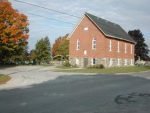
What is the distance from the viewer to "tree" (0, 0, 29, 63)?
55.8 m

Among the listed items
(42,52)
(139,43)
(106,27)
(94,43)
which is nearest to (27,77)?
(94,43)

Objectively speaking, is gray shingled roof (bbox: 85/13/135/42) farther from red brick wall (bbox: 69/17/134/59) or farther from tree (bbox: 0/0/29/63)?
tree (bbox: 0/0/29/63)

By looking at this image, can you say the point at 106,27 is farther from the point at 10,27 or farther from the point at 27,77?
the point at 27,77

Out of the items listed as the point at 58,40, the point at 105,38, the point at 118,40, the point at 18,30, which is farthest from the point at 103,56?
the point at 58,40

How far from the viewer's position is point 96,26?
59.4m

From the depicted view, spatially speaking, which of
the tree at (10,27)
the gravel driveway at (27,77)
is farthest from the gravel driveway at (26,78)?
the tree at (10,27)

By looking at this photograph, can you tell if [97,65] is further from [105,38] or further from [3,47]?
[3,47]

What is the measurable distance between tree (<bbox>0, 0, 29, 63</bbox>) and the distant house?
30.2 feet

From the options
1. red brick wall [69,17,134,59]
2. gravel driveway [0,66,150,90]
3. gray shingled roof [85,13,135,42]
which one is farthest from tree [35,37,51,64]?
gravel driveway [0,66,150,90]

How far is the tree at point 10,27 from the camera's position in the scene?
183 feet

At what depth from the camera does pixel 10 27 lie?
2243 inches

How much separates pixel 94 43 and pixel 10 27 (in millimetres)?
14716

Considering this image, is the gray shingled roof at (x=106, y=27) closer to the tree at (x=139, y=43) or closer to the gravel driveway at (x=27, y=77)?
the gravel driveway at (x=27, y=77)

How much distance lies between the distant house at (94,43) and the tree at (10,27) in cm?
919
